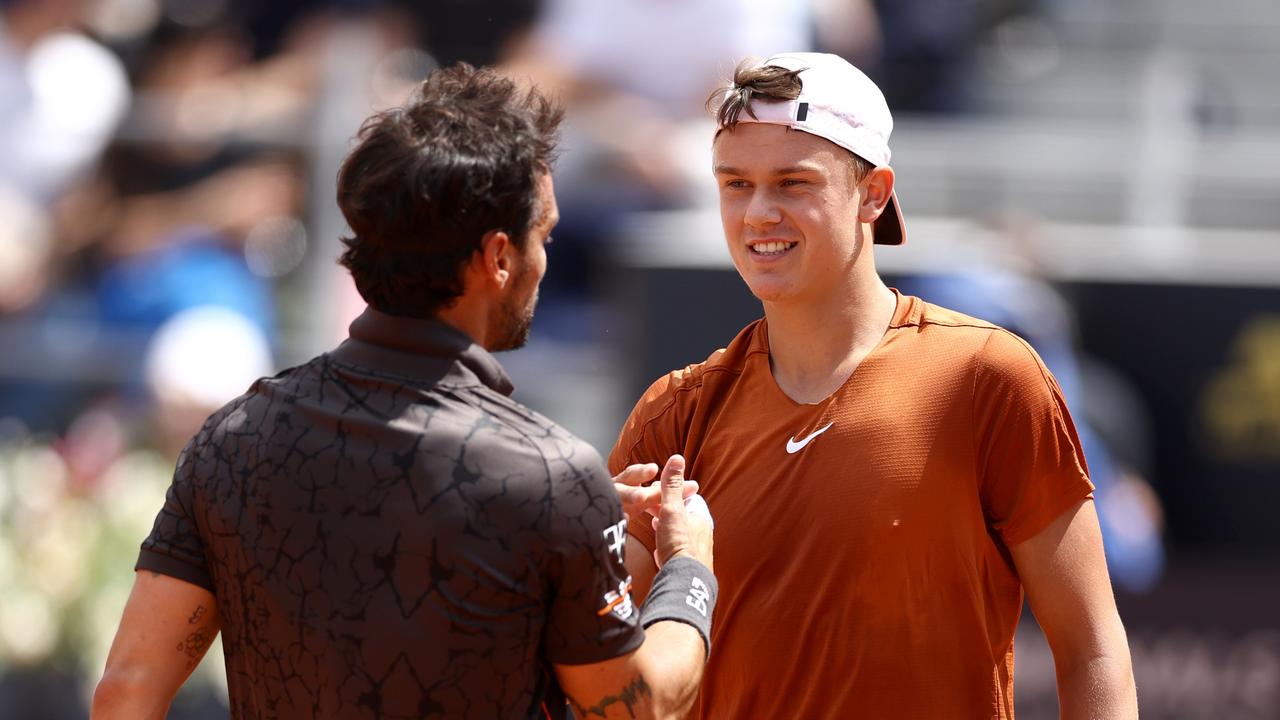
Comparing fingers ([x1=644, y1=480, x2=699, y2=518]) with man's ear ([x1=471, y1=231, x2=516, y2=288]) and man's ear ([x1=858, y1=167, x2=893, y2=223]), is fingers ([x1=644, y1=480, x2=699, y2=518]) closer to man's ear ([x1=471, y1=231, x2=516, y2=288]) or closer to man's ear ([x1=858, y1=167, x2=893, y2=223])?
man's ear ([x1=471, y1=231, x2=516, y2=288])

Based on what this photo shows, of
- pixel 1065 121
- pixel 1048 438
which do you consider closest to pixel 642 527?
pixel 1048 438

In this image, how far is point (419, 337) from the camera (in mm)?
2525

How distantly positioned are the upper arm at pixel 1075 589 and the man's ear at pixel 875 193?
0.64 m

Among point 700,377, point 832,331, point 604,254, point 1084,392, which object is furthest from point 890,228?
point 604,254

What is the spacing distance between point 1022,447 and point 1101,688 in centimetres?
42

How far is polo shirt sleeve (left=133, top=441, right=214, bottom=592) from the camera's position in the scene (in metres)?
2.54

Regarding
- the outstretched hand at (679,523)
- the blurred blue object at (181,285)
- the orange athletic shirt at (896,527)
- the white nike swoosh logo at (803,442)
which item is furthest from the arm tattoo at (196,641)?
the blurred blue object at (181,285)

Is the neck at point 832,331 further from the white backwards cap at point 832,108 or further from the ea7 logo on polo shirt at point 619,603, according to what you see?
the ea7 logo on polo shirt at point 619,603

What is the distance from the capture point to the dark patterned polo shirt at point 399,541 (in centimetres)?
243

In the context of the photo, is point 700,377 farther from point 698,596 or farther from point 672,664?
point 672,664

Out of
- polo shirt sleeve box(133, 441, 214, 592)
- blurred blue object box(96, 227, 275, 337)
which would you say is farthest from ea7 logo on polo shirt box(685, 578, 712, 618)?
blurred blue object box(96, 227, 275, 337)

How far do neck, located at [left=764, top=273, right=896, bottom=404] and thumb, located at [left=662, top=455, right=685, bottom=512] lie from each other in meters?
0.34

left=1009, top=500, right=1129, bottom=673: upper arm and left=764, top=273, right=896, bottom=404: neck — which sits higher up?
left=764, top=273, right=896, bottom=404: neck

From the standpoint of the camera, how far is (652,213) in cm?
711
